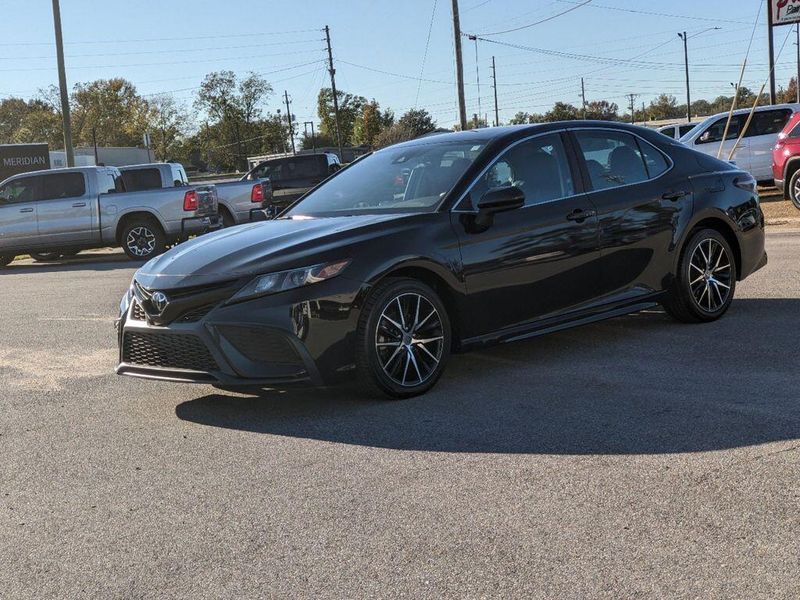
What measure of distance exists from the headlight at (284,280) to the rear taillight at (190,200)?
14189mm

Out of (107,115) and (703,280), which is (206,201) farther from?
(107,115)

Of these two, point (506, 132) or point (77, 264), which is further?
point (77, 264)

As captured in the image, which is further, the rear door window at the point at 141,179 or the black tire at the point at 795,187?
the rear door window at the point at 141,179

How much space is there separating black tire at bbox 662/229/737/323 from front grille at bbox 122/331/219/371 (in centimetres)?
365

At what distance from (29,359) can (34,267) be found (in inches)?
501

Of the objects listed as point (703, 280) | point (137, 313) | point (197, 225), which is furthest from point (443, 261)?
point (197, 225)

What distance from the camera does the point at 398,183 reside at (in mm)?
6566

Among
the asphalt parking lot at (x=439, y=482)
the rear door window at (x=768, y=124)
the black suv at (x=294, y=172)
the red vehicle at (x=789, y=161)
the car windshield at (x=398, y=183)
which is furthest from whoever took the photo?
the black suv at (x=294, y=172)

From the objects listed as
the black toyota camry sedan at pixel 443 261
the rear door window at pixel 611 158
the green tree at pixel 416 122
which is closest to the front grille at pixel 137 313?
the black toyota camry sedan at pixel 443 261

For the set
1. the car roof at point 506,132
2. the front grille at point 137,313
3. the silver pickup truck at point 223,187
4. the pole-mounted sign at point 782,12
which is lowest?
the front grille at point 137,313

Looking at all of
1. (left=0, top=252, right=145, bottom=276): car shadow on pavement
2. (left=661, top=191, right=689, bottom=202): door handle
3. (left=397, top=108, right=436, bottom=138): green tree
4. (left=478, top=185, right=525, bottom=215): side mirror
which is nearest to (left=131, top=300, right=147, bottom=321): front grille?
(left=478, top=185, right=525, bottom=215): side mirror

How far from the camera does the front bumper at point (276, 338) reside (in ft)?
17.4

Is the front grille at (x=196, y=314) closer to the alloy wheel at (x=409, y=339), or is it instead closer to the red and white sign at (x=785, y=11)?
the alloy wheel at (x=409, y=339)

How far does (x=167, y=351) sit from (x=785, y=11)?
2366 centimetres
